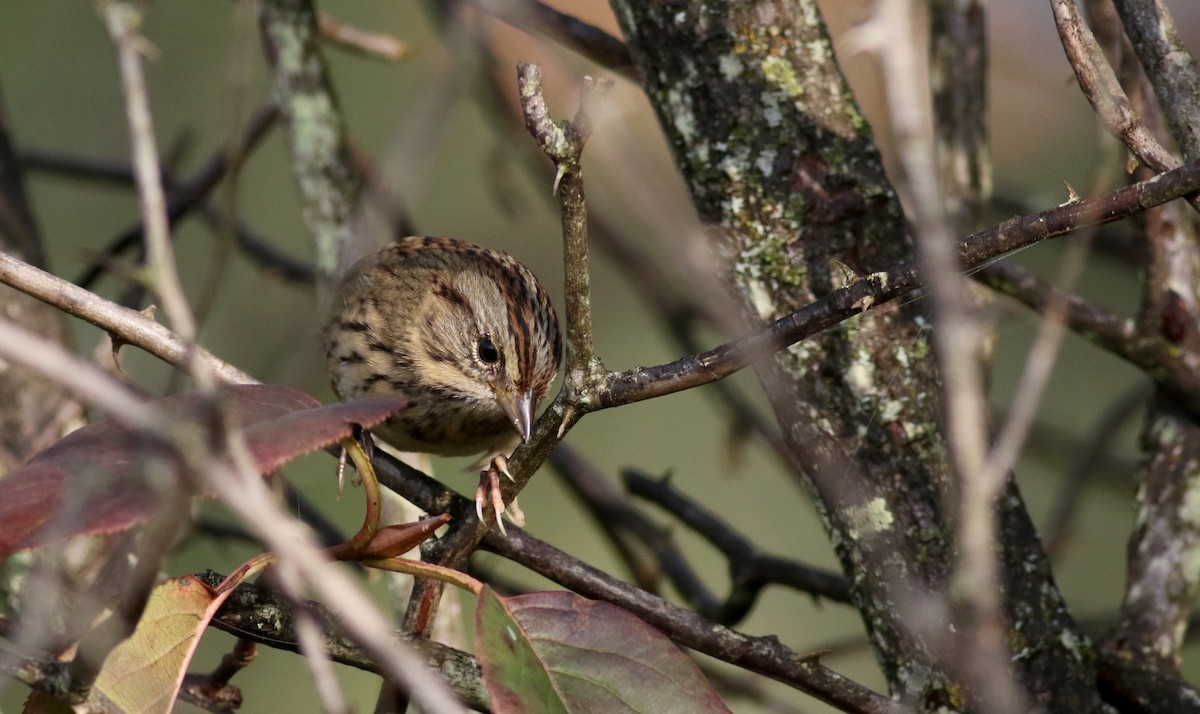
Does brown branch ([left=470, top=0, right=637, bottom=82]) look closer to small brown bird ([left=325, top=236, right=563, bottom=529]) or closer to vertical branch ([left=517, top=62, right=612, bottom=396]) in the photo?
small brown bird ([left=325, top=236, right=563, bottom=529])

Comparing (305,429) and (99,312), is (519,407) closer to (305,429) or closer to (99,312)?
(99,312)

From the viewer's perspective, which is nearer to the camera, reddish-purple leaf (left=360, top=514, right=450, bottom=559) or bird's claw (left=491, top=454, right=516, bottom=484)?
reddish-purple leaf (left=360, top=514, right=450, bottom=559)

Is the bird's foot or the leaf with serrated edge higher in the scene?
the bird's foot

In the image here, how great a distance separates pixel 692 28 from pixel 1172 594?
141 cm

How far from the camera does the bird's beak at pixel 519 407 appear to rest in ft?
10.3

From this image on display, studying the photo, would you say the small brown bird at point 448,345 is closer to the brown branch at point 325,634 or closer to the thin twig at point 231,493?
Result: the brown branch at point 325,634

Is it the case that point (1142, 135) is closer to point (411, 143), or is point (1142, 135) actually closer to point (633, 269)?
point (411, 143)

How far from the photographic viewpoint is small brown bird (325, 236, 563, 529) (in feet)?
10.8

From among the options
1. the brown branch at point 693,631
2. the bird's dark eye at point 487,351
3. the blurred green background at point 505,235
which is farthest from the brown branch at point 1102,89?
the blurred green background at point 505,235

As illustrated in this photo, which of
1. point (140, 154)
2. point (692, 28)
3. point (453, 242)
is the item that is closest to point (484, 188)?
point (453, 242)

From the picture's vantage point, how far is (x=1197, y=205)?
171 cm

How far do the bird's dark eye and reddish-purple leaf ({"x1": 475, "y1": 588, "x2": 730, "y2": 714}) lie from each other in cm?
167

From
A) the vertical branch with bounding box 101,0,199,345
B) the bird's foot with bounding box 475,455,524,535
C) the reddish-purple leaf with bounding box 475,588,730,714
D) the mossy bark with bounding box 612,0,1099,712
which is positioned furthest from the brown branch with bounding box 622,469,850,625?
the vertical branch with bounding box 101,0,199,345

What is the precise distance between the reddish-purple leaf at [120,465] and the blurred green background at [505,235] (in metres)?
2.75
